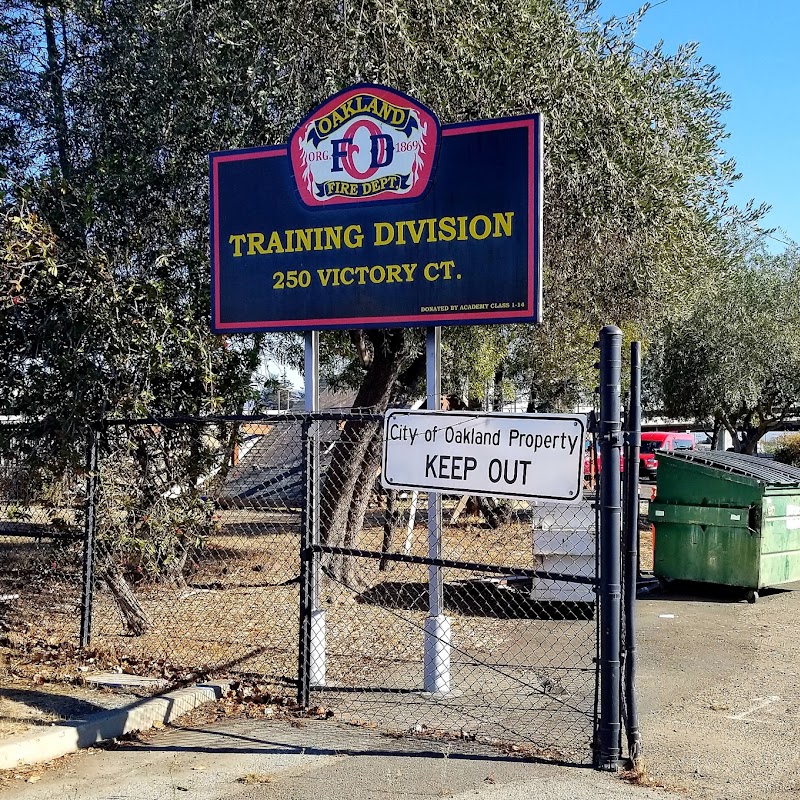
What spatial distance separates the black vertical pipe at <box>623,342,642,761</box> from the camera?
16.2 feet

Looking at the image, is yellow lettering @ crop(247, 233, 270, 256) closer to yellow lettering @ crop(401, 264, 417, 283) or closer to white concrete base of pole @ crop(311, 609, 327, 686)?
yellow lettering @ crop(401, 264, 417, 283)

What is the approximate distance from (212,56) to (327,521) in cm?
490

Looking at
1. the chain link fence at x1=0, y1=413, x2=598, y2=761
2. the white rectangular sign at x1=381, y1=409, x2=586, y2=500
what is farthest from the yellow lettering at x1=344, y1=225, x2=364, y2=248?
the white rectangular sign at x1=381, y1=409, x2=586, y2=500

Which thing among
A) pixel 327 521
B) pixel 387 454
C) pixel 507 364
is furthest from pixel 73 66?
pixel 507 364

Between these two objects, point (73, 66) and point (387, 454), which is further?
point (73, 66)

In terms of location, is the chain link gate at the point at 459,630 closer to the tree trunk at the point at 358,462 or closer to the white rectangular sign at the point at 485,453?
the tree trunk at the point at 358,462

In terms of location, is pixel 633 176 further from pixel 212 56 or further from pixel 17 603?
pixel 17 603

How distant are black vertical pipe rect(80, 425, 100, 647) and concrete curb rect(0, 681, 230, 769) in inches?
54.0

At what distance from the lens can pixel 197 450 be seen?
8.60m

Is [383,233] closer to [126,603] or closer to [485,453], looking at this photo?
[485,453]

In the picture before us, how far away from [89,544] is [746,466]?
7.06 metres

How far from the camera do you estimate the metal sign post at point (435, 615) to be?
20.9 ft

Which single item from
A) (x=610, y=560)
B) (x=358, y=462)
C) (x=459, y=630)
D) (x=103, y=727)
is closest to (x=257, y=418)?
(x=103, y=727)

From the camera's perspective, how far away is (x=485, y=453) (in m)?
5.54
